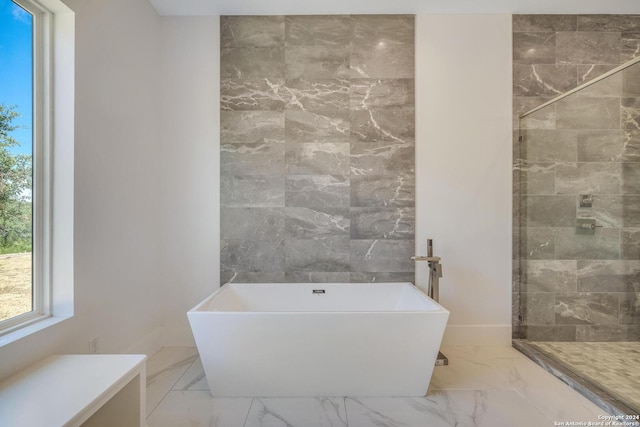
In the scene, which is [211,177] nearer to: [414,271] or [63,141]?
[63,141]

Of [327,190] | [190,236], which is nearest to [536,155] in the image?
[327,190]

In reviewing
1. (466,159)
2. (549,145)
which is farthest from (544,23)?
(466,159)

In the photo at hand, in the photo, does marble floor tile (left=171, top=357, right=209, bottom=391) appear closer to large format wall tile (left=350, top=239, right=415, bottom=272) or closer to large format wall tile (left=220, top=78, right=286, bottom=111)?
large format wall tile (left=350, top=239, right=415, bottom=272)

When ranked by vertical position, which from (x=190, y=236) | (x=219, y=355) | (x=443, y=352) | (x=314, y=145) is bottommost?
(x=443, y=352)

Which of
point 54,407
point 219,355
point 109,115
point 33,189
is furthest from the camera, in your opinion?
point 109,115

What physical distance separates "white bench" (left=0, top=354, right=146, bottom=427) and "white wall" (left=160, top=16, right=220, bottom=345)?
1.21 metres

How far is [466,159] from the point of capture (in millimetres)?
2816

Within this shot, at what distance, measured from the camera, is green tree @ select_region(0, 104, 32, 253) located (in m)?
1.56

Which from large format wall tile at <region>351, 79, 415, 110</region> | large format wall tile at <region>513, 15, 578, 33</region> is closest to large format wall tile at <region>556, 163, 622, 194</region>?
large format wall tile at <region>513, 15, 578, 33</region>

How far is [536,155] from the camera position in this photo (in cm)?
270

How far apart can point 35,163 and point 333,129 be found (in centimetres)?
204

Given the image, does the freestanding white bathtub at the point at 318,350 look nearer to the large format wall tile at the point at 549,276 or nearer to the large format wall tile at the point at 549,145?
the large format wall tile at the point at 549,276

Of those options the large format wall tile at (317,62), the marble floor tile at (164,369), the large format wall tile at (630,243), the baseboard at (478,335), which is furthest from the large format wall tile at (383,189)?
the marble floor tile at (164,369)

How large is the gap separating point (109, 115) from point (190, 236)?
113 centimetres
